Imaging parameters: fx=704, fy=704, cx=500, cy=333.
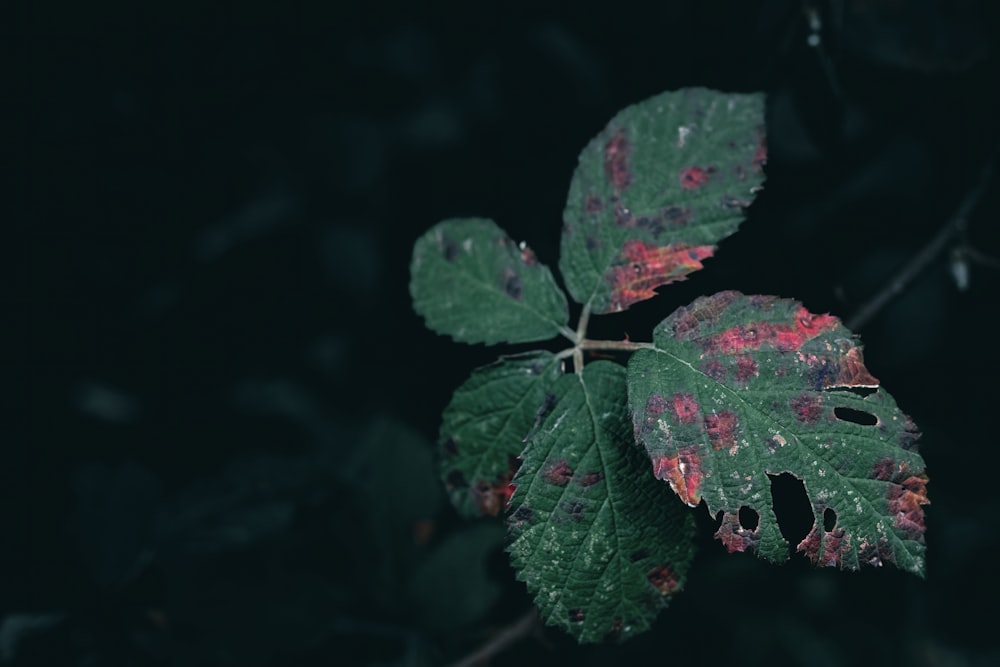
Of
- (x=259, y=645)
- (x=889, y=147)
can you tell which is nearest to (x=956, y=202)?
(x=889, y=147)

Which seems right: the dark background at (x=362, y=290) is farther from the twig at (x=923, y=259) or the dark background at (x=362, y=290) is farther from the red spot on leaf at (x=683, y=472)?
→ the red spot on leaf at (x=683, y=472)

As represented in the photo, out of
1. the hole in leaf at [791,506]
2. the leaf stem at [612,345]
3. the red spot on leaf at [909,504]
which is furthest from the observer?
the hole in leaf at [791,506]

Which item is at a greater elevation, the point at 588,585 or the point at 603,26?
the point at 603,26

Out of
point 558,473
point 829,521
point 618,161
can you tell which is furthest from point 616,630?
point 618,161

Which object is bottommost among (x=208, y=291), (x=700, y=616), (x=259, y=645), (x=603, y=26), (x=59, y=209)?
(x=700, y=616)

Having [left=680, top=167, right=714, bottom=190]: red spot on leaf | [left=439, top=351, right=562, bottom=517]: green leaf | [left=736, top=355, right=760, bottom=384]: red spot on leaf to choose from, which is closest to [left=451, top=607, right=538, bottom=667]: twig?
[left=439, top=351, right=562, bottom=517]: green leaf

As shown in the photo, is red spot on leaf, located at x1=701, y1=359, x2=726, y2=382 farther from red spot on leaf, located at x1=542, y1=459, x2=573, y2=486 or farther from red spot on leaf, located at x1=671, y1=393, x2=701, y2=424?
red spot on leaf, located at x1=542, y1=459, x2=573, y2=486

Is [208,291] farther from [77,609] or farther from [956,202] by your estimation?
[956,202]

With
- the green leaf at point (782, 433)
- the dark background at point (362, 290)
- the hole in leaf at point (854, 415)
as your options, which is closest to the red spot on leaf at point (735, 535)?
the green leaf at point (782, 433)
